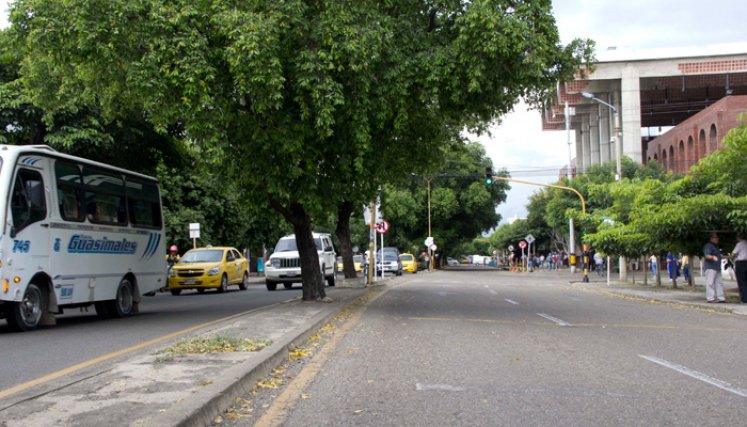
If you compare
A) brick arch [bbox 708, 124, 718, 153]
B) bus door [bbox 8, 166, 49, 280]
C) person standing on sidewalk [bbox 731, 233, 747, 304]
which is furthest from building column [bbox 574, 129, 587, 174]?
bus door [bbox 8, 166, 49, 280]

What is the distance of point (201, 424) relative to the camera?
16.9ft

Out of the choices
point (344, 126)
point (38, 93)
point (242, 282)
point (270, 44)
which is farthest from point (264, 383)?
point (242, 282)

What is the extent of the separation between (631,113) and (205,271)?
40.1m

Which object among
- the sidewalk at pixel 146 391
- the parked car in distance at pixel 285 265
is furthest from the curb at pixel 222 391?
the parked car in distance at pixel 285 265

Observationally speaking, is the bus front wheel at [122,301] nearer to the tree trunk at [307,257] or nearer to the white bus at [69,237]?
the white bus at [69,237]

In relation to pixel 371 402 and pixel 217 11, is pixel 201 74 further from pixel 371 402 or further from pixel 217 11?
pixel 371 402

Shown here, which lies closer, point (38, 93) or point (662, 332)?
point (662, 332)

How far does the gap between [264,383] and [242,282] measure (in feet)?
74.3

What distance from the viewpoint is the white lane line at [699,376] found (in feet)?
21.7

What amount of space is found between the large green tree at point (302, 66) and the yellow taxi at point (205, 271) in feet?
40.0

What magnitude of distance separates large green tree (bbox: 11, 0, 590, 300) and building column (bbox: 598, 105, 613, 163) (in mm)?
51173

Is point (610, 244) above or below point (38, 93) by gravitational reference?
below

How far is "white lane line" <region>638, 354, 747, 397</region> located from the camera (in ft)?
21.7

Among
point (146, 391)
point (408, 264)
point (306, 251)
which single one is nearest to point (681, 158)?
point (408, 264)
